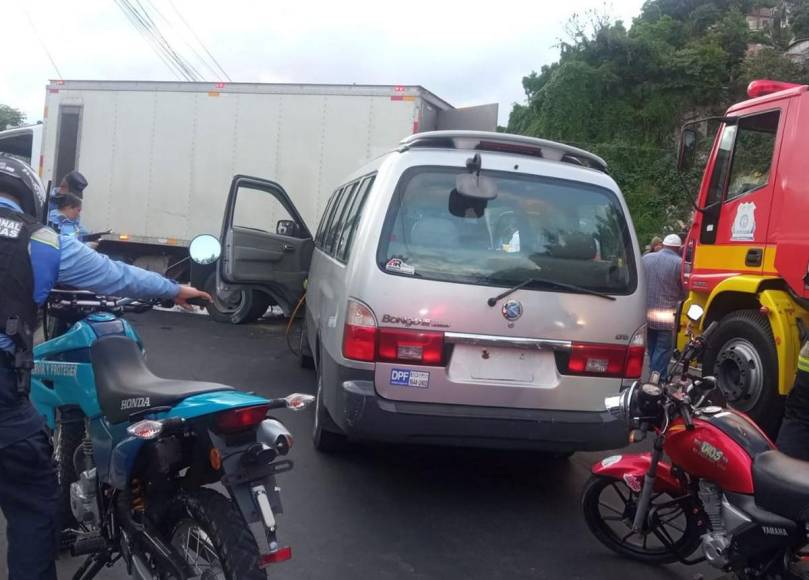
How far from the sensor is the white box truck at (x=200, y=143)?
10.7 meters

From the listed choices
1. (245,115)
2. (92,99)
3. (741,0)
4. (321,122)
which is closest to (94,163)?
(92,99)

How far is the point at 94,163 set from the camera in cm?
1269

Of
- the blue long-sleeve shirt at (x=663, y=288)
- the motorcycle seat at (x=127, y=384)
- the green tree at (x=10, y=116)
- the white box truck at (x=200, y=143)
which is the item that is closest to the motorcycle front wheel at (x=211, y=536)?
the motorcycle seat at (x=127, y=384)

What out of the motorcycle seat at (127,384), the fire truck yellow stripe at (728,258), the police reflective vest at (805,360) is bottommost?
the motorcycle seat at (127,384)

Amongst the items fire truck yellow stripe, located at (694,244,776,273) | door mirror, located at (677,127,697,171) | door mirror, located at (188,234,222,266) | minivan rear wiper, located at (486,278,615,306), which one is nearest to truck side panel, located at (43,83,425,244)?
door mirror, located at (677,127,697,171)

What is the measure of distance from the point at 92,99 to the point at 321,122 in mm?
4325

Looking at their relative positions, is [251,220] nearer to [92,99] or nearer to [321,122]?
[321,122]

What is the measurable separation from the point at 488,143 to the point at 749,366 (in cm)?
287

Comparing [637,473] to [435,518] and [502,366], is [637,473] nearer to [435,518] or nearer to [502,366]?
[502,366]

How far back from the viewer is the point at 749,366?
5.88 meters

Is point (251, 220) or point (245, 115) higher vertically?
point (245, 115)

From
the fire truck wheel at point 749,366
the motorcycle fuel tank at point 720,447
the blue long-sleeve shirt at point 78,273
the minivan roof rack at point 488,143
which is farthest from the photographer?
the fire truck wheel at point 749,366

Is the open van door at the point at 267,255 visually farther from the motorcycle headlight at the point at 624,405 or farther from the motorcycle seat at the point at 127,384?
the motorcycle headlight at the point at 624,405

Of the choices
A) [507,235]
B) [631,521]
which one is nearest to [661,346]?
[507,235]
